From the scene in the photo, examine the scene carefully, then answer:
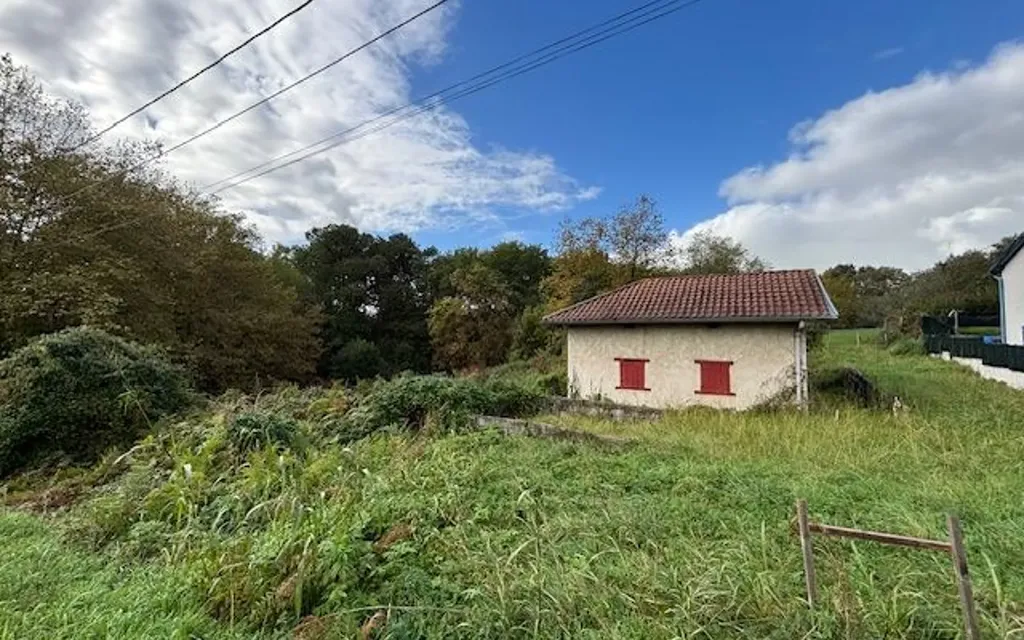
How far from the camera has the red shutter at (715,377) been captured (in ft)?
41.3

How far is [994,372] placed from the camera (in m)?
15.4

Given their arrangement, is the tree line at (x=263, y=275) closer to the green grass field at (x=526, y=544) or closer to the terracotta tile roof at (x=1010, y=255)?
the green grass field at (x=526, y=544)

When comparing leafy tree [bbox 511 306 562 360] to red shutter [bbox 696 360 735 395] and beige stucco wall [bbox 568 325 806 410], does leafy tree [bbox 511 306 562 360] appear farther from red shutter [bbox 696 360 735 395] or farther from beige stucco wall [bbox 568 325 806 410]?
red shutter [bbox 696 360 735 395]

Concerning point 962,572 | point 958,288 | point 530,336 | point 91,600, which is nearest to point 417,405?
point 91,600

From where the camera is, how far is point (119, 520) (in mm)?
5664

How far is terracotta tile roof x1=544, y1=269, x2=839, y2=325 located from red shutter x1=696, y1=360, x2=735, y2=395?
1.04 m

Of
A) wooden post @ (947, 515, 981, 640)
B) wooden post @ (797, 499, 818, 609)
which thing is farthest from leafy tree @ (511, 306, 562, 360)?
wooden post @ (947, 515, 981, 640)

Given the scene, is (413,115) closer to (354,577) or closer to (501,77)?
(501,77)

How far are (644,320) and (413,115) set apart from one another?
23.9 feet

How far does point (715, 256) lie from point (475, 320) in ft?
50.5

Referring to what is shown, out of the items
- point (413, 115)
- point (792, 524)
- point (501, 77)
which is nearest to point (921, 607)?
point (792, 524)

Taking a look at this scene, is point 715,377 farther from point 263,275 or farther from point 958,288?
point 958,288

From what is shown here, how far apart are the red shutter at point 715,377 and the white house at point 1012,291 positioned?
12.0 metres

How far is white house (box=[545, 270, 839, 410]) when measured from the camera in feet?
A: 39.5
